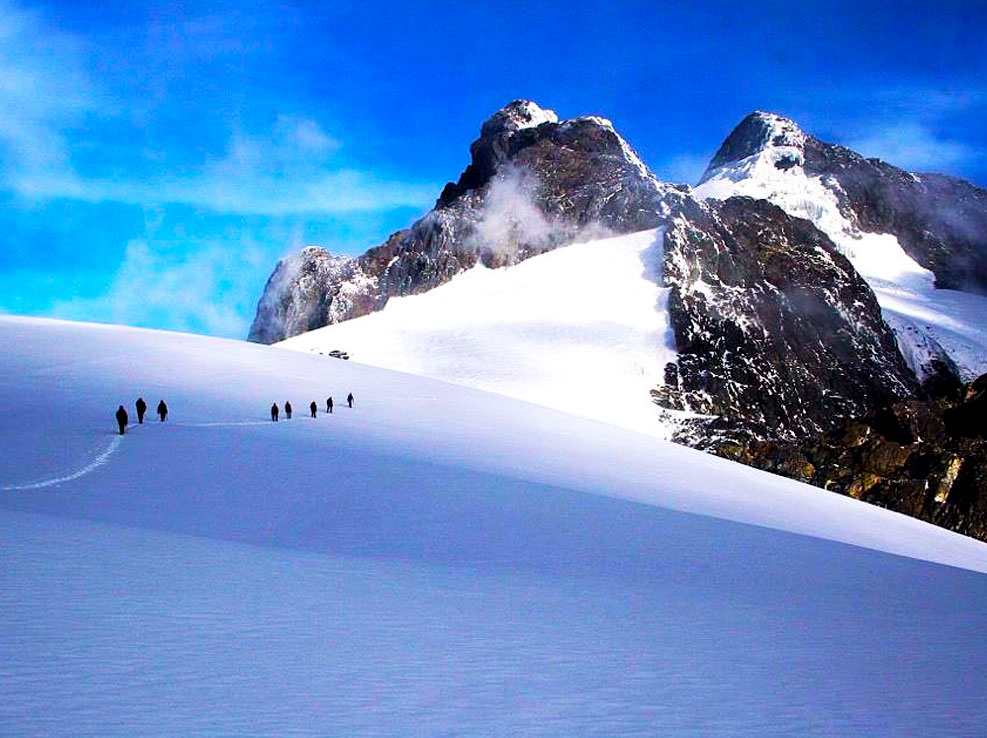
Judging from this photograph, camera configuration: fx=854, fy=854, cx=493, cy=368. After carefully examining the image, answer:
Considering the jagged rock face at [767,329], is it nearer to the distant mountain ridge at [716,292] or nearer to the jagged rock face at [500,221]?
the distant mountain ridge at [716,292]

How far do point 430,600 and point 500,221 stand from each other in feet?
480

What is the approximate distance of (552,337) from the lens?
106 meters

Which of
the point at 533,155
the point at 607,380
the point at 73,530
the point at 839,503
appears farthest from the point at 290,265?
the point at 73,530

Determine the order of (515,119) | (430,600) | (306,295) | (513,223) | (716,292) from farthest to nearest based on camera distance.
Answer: (515,119) < (306,295) < (513,223) < (716,292) < (430,600)

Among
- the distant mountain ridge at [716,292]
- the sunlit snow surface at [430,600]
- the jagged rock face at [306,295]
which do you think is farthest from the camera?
the jagged rock face at [306,295]

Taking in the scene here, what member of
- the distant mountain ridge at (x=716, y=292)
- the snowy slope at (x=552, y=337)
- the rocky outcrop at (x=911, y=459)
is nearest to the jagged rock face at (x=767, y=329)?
the distant mountain ridge at (x=716, y=292)

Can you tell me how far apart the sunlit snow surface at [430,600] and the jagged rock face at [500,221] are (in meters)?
126

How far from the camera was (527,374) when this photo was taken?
9488cm

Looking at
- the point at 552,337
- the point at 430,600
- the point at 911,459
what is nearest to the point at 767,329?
the point at 552,337

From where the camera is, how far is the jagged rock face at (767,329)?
10300 cm

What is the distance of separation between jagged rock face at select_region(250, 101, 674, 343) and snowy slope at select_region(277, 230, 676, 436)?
458 inches

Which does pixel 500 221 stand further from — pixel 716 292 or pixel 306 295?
pixel 716 292

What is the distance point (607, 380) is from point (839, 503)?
70.1 metres

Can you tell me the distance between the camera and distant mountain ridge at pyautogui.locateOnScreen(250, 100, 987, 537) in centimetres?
10062
